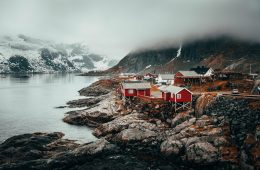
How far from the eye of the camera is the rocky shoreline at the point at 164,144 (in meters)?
43.7

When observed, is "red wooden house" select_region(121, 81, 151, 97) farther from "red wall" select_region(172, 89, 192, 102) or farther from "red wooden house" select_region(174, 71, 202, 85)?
"red wooden house" select_region(174, 71, 202, 85)

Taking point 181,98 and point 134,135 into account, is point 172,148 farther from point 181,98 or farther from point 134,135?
point 181,98

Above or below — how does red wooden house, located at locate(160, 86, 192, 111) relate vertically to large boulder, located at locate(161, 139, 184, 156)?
above

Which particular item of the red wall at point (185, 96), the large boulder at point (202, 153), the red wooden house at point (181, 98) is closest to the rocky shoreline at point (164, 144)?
the large boulder at point (202, 153)

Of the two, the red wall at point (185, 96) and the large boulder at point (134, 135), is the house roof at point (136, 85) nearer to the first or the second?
the red wall at point (185, 96)

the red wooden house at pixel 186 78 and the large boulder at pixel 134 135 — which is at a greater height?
the red wooden house at pixel 186 78

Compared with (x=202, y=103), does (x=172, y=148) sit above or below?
below

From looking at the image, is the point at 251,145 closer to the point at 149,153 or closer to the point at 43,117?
the point at 149,153

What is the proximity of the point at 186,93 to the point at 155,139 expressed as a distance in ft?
52.2

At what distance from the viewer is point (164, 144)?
50062mm

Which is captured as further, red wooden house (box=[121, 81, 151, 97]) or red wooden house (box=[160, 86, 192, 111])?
red wooden house (box=[121, 81, 151, 97])

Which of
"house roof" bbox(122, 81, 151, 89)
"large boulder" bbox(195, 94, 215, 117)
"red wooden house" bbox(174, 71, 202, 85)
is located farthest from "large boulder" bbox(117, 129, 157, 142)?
"red wooden house" bbox(174, 71, 202, 85)

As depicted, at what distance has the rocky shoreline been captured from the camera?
143 feet

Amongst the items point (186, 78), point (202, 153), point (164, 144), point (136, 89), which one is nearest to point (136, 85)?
point (136, 89)
